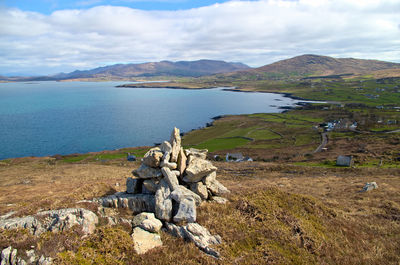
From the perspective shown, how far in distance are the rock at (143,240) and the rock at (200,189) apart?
498cm

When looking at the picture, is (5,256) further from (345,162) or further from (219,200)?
(345,162)

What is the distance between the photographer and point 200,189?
1784 centimetres

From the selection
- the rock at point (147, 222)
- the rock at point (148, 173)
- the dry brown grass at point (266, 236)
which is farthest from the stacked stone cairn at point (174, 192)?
the dry brown grass at point (266, 236)

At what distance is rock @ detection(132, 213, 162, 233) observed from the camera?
13852 millimetres

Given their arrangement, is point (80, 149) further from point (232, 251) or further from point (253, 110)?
point (253, 110)

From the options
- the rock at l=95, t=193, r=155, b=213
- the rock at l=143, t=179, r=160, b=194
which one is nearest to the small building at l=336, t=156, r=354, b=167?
the rock at l=143, t=179, r=160, b=194

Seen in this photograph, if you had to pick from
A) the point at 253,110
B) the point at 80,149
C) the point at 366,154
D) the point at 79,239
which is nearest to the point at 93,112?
the point at 80,149

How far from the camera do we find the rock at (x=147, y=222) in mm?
13852

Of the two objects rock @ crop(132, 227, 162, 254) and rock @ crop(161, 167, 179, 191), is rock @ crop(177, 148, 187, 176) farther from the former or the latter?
rock @ crop(132, 227, 162, 254)

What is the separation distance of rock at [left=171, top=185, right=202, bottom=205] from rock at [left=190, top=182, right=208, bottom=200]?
0.75 m

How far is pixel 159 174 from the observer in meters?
17.5

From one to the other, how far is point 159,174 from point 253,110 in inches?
7276

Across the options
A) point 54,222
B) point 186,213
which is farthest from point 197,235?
point 54,222

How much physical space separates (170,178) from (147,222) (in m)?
3.60
